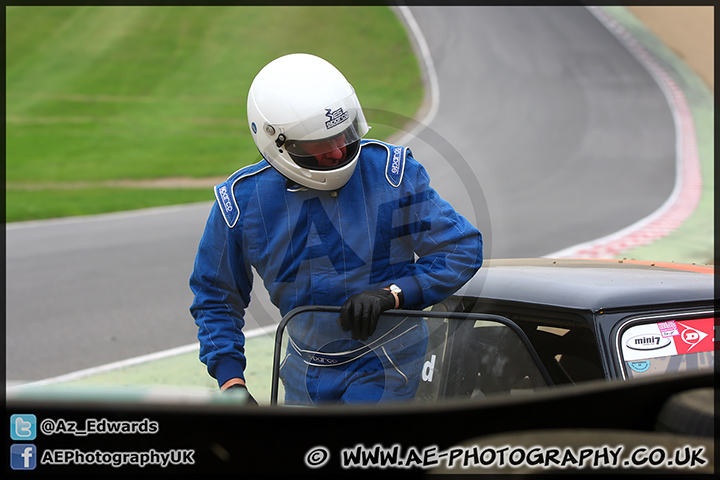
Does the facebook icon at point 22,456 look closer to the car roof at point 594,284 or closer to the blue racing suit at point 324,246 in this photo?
the blue racing suit at point 324,246

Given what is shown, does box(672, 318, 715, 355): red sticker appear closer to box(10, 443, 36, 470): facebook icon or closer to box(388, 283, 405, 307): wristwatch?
box(388, 283, 405, 307): wristwatch

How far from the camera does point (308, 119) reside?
245 centimetres

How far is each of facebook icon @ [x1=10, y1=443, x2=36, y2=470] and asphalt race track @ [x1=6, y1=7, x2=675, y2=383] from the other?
1.58 meters

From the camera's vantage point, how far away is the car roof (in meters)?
2.33

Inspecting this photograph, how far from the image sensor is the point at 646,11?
28.3 metres

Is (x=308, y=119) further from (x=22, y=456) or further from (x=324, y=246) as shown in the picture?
(x=22, y=456)

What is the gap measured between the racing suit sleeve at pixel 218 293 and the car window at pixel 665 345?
4.18 ft

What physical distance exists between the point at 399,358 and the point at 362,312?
0.23 m

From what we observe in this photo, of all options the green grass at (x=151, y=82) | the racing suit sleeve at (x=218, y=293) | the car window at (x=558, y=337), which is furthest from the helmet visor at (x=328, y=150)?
the green grass at (x=151, y=82)

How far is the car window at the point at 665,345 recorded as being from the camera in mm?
2199

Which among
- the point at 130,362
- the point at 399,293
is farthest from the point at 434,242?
the point at 130,362

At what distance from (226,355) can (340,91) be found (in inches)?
39.3

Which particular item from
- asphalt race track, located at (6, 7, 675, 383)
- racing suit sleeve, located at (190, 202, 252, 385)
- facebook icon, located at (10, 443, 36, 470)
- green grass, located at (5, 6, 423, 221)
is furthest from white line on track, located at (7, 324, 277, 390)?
green grass, located at (5, 6, 423, 221)
